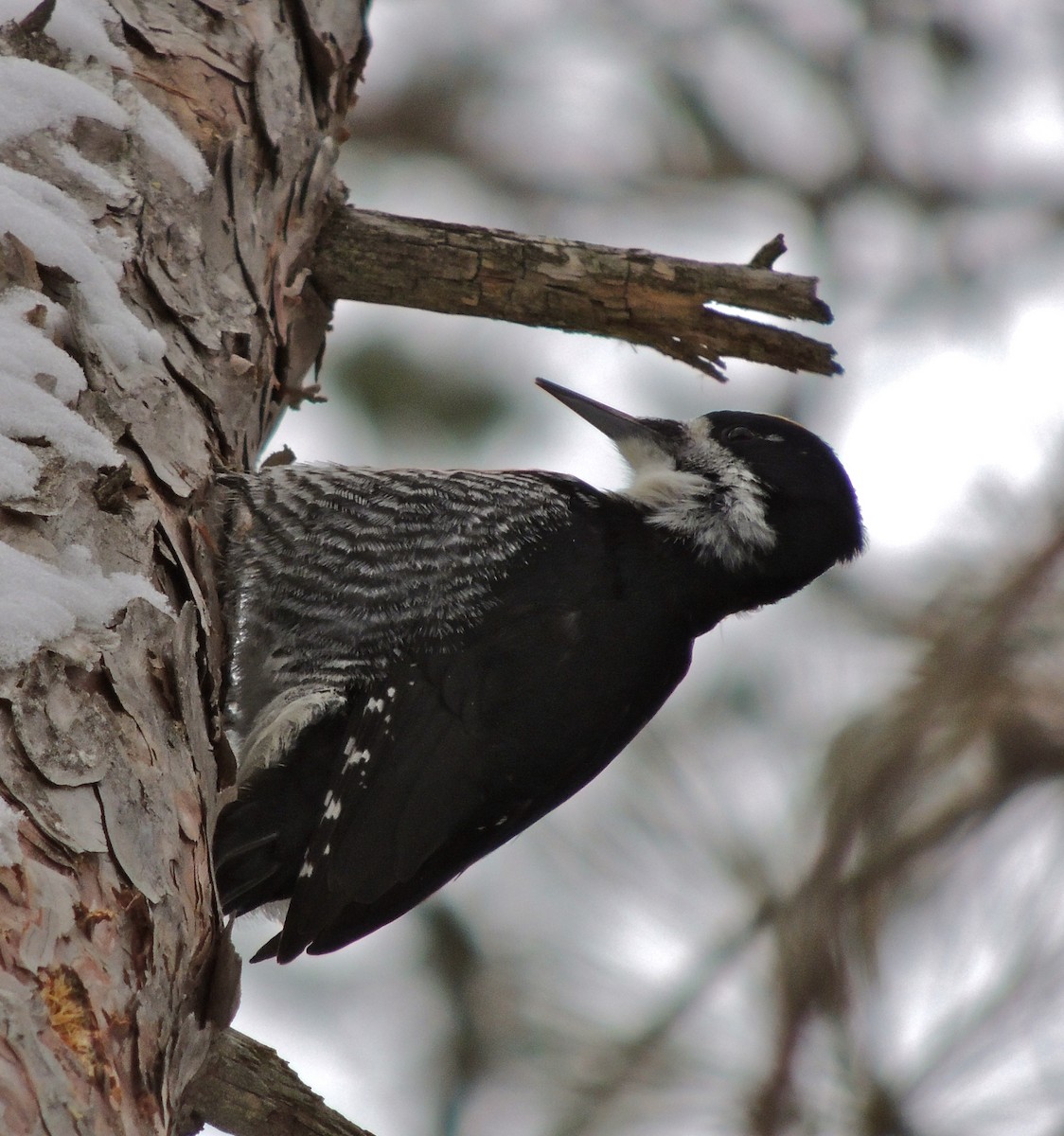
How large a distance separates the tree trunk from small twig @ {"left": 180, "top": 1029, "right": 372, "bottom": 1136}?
162 millimetres

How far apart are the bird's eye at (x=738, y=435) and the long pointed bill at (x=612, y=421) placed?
Result: 7.1 inches

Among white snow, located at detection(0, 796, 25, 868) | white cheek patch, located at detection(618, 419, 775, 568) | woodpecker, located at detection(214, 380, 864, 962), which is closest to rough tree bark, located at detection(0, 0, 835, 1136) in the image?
white snow, located at detection(0, 796, 25, 868)

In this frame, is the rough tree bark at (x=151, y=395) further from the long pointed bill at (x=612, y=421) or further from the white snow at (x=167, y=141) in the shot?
the long pointed bill at (x=612, y=421)

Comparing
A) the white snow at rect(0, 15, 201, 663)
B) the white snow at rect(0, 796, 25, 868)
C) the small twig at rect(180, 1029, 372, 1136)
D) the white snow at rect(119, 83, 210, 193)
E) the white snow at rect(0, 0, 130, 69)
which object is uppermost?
the white snow at rect(0, 0, 130, 69)

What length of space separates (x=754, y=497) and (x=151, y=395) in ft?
5.15

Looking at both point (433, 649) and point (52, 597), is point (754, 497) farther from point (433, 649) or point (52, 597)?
point (52, 597)

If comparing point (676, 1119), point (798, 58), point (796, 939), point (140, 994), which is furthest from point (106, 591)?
point (798, 58)

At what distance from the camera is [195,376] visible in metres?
2.34

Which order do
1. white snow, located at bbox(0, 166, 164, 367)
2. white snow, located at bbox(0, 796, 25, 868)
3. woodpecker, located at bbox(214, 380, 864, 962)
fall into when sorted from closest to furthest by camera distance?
white snow, located at bbox(0, 796, 25, 868) → white snow, located at bbox(0, 166, 164, 367) → woodpecker, located at bbox(214, 380, 864, 962)

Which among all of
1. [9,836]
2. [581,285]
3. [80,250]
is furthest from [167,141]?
[9,836]

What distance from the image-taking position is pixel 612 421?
3531mm

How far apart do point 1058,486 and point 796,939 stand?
1.11m

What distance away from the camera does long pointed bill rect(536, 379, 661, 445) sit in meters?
3.47

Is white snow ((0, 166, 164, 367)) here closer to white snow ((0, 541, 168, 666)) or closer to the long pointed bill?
white snow ((0, 541, 168, 666))
